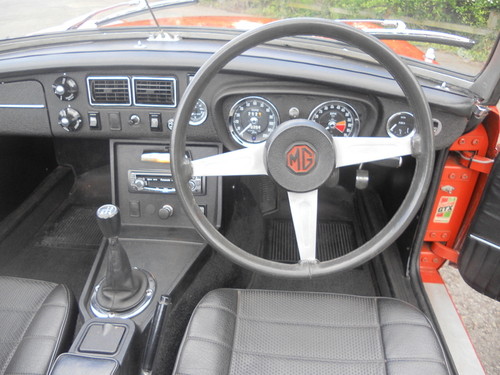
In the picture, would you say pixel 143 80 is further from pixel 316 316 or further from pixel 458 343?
pixel 458 343

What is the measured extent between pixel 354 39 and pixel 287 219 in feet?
5.62

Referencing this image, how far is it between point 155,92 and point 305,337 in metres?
1.01

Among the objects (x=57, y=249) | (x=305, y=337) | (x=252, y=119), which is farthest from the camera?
(x=57, y=249)

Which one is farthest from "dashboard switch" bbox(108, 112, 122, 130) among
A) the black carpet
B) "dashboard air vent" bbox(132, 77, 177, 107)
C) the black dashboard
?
the black carpet

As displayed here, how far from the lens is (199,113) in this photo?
5.50 ft

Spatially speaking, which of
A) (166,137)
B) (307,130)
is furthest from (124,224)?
(307,130)

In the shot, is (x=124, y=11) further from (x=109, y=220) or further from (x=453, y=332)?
(x=453, y=332)

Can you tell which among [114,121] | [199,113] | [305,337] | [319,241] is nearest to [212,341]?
[305,337]

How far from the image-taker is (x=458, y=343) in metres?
1.73

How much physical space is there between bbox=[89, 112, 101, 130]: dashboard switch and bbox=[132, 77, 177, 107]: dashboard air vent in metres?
0.18

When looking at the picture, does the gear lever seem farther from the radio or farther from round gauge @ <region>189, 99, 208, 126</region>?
round gauge @ <region>189, 99, 208, 126</region>

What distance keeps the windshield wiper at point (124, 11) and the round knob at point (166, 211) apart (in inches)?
31.8

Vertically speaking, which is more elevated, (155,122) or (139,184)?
(155,122)

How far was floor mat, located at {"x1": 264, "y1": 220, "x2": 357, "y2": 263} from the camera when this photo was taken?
2438 mm
